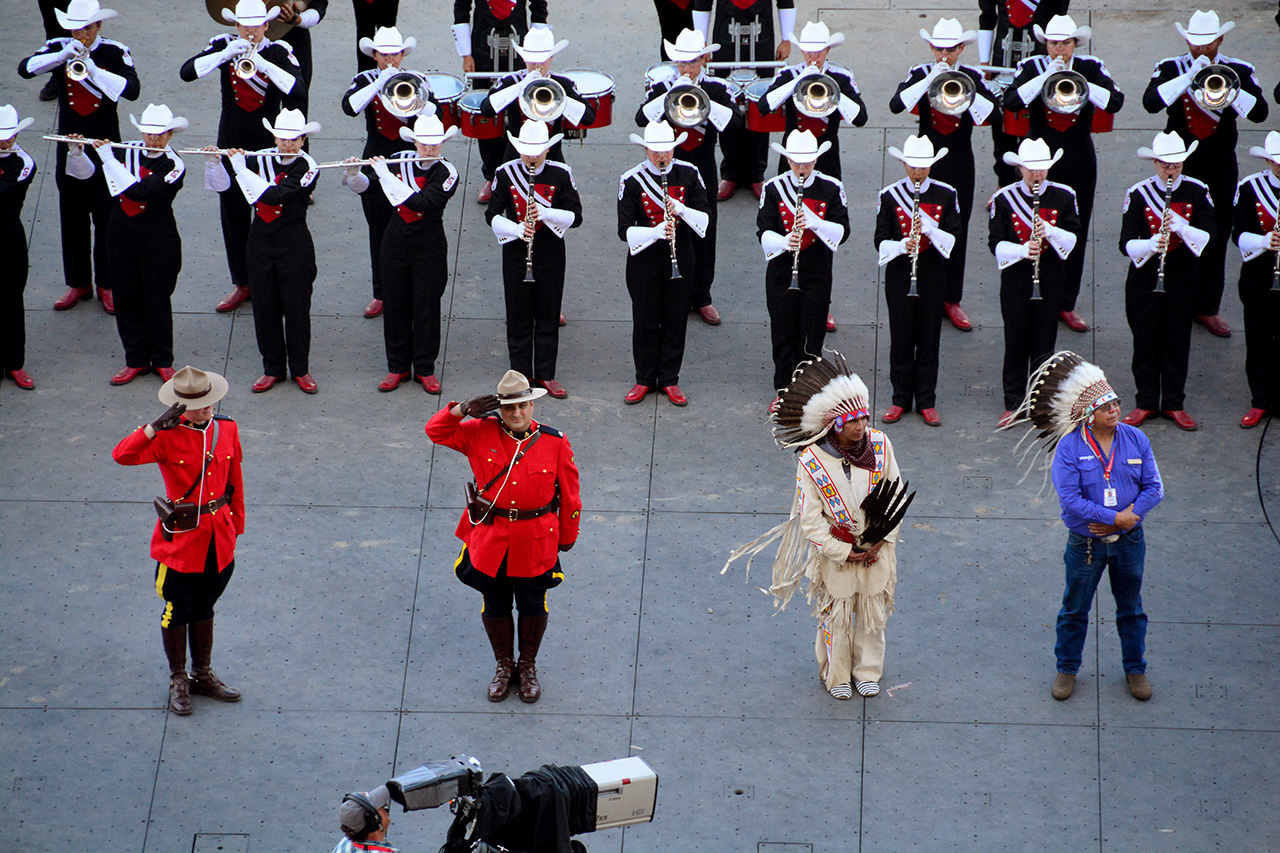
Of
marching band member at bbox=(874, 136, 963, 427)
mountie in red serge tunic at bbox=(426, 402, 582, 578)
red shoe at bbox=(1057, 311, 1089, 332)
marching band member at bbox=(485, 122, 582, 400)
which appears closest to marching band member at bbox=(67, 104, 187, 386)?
marching band member at bbox=(485, 122, 582, 400)

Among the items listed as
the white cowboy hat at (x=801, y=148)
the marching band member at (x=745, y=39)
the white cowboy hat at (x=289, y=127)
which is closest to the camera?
the white cowboy hat at (x=801, y=148)

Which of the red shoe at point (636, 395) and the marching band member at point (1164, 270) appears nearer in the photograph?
the marching band member at point (1164, 270)

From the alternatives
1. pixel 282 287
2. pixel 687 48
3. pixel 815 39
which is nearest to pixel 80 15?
pixel 282 287

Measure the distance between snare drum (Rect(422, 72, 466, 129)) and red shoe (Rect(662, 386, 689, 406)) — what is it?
2.41 meters

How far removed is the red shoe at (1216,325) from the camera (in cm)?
1162

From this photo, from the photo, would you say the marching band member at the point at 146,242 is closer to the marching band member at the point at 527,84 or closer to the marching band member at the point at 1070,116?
the marching band member at the point at 527,84

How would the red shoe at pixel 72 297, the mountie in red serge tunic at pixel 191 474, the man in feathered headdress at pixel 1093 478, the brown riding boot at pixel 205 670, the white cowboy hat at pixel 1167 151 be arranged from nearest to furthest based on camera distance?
the mountie in red serge tunic at pixel 191 474 → the man in feathered headdress at pixel 1093 478 → the brown riding boot at pixel 205 670 → the white cowboy hat at pixel 1167 151 → the red shoe at pixel 72 297

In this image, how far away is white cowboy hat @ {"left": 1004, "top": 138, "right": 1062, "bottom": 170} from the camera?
10.6 m

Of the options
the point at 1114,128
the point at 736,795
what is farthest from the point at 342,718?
the point at 1114,128

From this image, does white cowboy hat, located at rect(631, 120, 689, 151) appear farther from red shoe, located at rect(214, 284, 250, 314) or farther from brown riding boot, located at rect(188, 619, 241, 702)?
brown riding boot, located at rect(188, 619, 241, 702)

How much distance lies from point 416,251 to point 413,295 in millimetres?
286

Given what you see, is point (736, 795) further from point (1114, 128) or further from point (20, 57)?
point (20, 57)

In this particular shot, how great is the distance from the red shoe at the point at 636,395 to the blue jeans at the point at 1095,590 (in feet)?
10.8

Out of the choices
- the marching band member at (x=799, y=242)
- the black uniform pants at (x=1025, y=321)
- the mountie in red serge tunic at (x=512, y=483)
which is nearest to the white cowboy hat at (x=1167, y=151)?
the black uniform pants at (x=1025, y=321)
